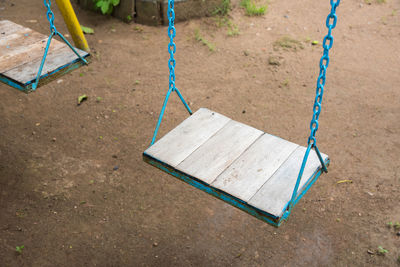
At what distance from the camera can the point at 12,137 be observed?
154 inches

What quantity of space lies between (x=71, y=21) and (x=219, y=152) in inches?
116

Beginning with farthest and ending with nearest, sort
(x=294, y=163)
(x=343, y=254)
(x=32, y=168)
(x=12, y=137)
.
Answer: (x=12, y=137)
(x=32, y=168)
(x=343, y=254)
(x=294, y=163)

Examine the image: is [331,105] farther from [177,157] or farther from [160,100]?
[177,157]

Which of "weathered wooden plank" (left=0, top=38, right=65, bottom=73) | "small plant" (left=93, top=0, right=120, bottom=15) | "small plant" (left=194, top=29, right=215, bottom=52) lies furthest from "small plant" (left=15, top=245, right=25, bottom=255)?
"small plant" (left=93, top=0, right=120, bottom=15)

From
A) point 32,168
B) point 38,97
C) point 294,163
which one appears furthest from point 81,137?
point 294,163

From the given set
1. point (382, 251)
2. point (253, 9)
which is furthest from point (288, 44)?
point (382, 251)

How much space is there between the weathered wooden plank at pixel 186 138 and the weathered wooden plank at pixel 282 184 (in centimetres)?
47

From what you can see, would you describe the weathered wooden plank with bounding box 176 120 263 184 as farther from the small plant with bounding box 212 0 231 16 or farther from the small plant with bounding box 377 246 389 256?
the small plant with bounding box 212 0 231 16

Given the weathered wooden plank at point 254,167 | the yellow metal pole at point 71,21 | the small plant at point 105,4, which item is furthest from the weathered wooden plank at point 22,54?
the small plant at point 105,4

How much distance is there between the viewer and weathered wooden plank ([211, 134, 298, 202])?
211 centimetres

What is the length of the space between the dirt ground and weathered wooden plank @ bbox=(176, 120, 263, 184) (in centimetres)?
94

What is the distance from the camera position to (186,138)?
2.45 m

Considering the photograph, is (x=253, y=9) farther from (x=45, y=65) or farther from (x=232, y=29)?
(x=45, y=65)

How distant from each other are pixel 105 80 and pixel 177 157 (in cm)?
267
